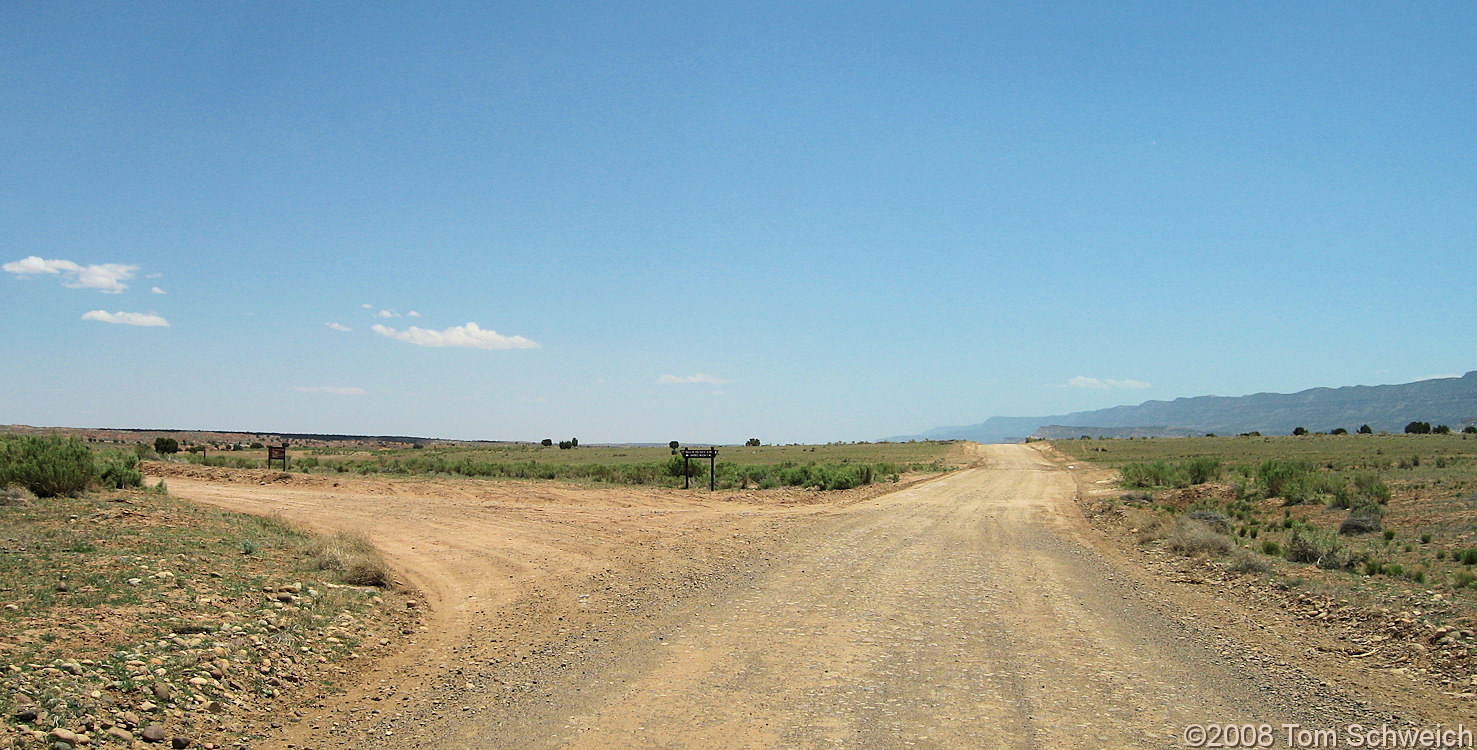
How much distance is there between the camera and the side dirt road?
6.25 metres

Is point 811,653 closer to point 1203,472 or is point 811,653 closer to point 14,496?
point 14,496

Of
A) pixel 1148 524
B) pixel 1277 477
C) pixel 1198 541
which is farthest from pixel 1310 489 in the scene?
pixel 1198 541

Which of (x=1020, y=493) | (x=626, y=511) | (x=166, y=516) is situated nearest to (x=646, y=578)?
(x=166, y=516)

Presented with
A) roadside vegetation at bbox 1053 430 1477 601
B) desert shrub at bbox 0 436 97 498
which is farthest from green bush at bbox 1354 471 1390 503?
desert shrub at bbox 0 436 97 498

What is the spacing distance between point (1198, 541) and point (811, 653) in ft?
36.5

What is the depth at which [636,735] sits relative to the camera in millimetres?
6031

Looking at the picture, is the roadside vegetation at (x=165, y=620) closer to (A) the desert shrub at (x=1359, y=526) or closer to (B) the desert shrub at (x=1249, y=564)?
(B) the desert shrub at (x=1249, y=564)

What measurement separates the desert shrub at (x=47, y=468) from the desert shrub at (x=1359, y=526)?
26.0m

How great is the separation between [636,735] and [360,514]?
16.7m

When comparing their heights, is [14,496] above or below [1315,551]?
above

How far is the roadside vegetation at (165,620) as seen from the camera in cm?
582

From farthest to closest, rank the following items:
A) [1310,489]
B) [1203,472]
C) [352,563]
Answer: [1203,472] < [1310,489] < [352,563]

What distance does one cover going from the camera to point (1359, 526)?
55.6ft

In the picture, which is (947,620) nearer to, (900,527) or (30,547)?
(900,527)
